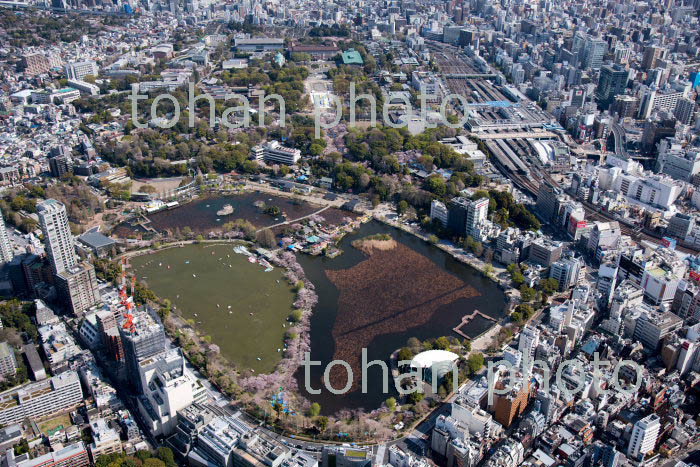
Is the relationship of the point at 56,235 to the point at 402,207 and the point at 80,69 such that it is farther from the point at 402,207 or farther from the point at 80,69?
the point at 80,69

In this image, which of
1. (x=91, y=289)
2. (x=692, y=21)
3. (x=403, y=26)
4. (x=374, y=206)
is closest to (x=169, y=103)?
(x=374, y=206)

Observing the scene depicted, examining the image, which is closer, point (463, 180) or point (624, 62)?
point (463, 180)

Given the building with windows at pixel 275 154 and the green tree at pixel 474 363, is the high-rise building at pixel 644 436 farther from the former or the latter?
the building with windows at pixel 275 154

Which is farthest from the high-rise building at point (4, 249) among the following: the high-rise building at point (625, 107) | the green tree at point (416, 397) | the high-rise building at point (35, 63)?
the high-rise building at point (625, 107)

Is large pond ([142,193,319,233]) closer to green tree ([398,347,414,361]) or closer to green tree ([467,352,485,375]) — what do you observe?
green tree ([398,347,414,361])

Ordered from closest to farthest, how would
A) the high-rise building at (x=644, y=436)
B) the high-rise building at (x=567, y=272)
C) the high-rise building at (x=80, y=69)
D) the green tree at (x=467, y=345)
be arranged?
the high-rise building at (x=644, y=436)
the green tree at (x=467, y=345)
the high-rise building at (x=567, y=272)
the high-rise building at (x=80, y=69)

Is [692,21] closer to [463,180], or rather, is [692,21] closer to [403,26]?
[403,26]
